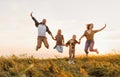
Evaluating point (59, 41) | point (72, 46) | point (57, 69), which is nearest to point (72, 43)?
point (72, 46)

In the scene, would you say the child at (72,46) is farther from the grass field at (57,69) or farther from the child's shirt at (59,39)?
the child's shirt at (59,39)

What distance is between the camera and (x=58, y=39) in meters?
19.8

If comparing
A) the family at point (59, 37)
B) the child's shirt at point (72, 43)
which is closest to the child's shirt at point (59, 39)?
the family at point (59, 37)

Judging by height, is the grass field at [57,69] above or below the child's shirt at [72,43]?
below

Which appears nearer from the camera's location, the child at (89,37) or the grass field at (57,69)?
the grass field at (57,69)

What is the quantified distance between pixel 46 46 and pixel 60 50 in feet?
3.16

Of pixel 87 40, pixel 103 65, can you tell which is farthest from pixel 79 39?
pixel 103 65

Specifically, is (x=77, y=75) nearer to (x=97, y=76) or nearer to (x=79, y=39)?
(x=97, y=76)

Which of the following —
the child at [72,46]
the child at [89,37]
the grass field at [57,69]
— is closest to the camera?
the grass field at [57,69]

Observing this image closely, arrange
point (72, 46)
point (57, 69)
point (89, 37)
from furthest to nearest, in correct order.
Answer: point (89, 37) < point (72, 46) < point (57, 69)

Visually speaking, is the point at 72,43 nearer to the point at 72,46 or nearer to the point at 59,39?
the point at 72,46

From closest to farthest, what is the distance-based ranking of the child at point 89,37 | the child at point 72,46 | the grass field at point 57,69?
1. the grass field at point 57,69
2. the child at point 72,46
3. the child at point 89,37

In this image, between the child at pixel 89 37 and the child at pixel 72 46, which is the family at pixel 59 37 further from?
the child at pixel 72 46

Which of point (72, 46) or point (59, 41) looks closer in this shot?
point (72, 46)
